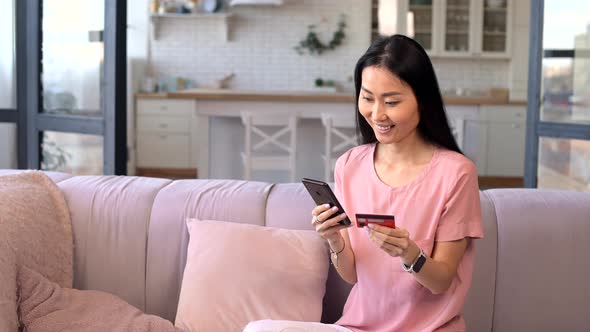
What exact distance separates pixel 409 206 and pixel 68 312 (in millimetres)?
946

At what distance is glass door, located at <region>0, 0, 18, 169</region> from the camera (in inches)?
169

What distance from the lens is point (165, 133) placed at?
8.63 metres

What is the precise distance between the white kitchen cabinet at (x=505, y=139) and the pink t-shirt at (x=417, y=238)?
5714mm

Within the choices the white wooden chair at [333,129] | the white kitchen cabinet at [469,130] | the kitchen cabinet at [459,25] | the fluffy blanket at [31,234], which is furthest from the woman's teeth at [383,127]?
the kitchen cabinet at [459,25]

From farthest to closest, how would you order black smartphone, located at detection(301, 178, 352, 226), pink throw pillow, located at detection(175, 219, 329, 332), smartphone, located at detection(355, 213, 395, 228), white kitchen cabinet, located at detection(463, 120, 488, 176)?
white kitchen cabinet, located at detection(463, 120, 488, 176)
pink throw pillow, located at detection(175, 219, 329, 332)
black smartphone, located at detection(301, 178, 352, 226)
smartphone, located at detection(355, 213, 395, 228)

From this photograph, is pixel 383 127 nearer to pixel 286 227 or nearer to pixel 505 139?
pixel 286 227

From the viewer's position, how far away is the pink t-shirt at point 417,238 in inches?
73.3

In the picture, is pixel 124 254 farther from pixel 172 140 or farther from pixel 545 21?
pixel 172 140

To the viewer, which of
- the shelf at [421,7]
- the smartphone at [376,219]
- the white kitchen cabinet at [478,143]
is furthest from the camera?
the shelf at [421,7]

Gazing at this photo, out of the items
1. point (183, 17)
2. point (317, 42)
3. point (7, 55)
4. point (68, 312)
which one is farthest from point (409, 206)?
point (183, 17)

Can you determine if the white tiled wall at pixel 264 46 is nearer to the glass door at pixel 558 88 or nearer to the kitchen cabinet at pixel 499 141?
the kitchen cabinet at pixel 499 141

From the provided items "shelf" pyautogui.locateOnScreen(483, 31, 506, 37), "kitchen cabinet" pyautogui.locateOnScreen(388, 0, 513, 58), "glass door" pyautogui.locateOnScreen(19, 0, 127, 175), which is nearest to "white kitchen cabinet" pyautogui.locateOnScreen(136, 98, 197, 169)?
"kitchen cabinet" pyautogui.locateOnScreen(388, 0, 513, 58)

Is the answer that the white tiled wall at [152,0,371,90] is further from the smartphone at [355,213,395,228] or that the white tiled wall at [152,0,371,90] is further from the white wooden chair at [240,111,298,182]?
the smartphone at [355,213,395,228]

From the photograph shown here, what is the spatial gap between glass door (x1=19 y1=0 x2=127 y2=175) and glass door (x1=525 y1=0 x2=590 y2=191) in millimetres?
1968
